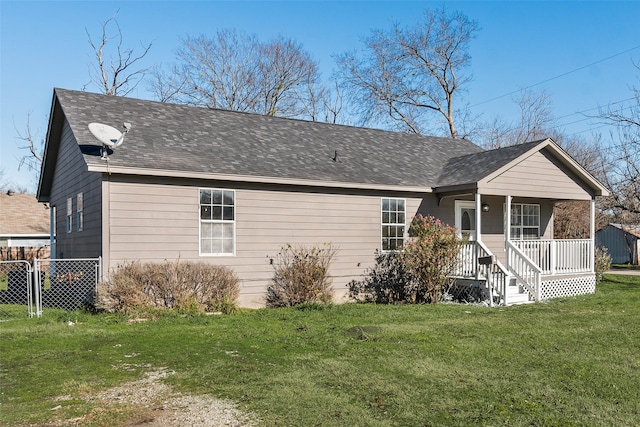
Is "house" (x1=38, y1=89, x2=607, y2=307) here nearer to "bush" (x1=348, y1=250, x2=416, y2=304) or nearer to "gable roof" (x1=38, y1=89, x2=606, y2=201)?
"gable roof" (x1=38, y1=89, x2=606, y2=201)

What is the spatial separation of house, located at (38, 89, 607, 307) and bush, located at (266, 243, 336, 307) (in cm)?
25

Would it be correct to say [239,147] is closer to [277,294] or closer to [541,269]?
[277,294]

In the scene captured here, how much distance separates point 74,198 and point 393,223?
800 cm

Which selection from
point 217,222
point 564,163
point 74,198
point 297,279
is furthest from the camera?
point 564,163

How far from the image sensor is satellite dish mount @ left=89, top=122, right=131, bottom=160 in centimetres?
1051

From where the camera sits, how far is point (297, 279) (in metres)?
12.2

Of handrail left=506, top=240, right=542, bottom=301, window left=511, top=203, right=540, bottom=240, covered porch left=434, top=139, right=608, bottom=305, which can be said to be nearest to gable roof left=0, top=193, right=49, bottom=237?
covered porch left=434, top=139, right=608, bottom=305

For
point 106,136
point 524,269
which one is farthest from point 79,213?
point 524,269

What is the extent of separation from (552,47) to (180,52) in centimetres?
2097

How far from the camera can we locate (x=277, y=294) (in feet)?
40.5

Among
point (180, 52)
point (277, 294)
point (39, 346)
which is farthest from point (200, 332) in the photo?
point (180, 52)

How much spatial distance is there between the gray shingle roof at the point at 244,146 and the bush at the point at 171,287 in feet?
6.64

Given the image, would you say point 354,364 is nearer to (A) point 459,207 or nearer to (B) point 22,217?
(A) point 459,207

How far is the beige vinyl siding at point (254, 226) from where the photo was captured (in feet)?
35.6
